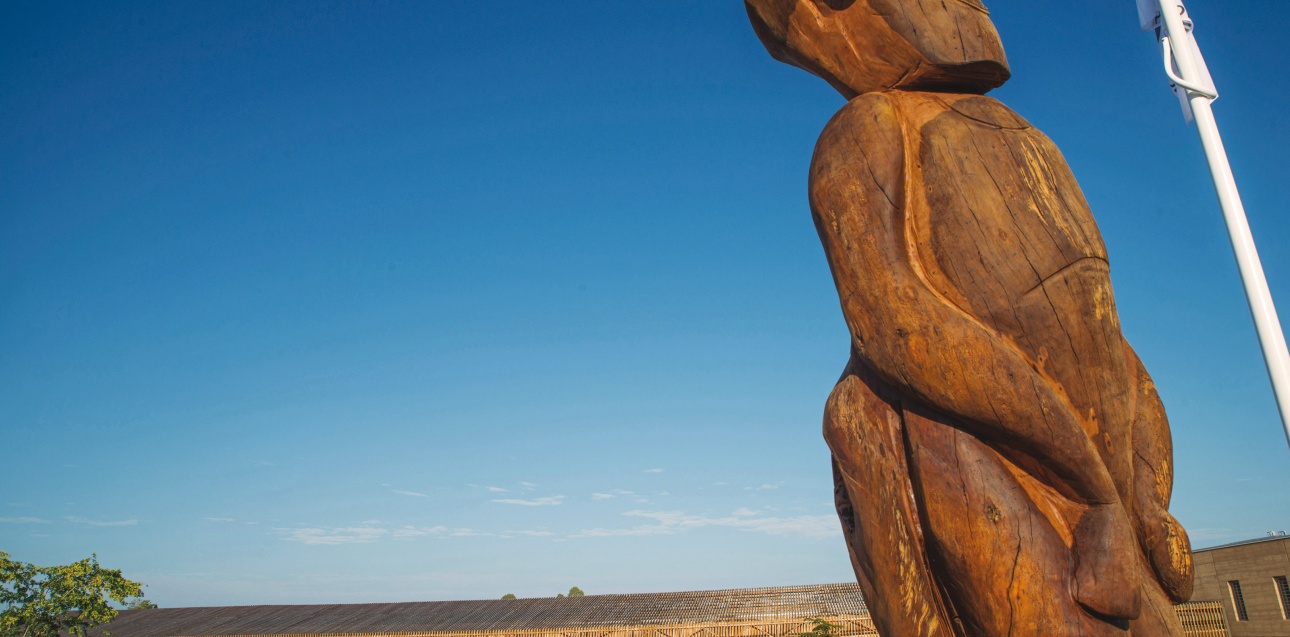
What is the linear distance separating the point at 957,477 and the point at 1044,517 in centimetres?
28

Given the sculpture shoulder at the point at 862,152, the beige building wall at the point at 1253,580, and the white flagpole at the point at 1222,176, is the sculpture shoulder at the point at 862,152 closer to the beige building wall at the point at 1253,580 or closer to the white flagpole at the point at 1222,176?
the white flagpole at the point at 1222,176

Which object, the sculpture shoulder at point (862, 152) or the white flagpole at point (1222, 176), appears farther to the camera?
the sculpture shoulder at point (862, 152)

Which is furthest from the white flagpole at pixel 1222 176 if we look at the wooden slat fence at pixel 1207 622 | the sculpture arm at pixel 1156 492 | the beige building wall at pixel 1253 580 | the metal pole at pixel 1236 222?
the beige building wall at pixel 1253 580

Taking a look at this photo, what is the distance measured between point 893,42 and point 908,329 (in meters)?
1.16

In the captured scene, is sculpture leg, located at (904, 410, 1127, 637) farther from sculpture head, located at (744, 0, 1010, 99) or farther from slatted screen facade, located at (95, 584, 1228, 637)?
slatted screen facade, located at (95, 584, 1228, 637)

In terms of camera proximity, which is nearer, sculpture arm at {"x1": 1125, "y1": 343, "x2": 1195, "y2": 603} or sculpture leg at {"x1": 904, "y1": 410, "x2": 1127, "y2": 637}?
sculpture leg at {"x1": 904, "y1": 410, "x2": 1127, "y2": 637}

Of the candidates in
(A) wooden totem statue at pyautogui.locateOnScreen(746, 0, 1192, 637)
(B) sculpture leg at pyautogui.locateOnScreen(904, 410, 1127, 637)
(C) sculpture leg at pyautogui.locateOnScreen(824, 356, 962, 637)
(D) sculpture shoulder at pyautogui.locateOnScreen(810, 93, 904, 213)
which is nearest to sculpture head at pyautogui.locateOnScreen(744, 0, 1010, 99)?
(A) wooden totem statue at pyautogui.locateOnScreen(746, 0, 1192, 637)

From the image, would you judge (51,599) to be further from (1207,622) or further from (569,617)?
(1207,622)

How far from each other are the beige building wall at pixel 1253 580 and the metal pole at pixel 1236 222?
60.7ft

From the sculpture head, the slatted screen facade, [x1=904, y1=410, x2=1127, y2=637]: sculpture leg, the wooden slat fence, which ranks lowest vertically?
the wooden slat fence

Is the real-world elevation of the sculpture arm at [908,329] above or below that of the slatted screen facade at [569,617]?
above

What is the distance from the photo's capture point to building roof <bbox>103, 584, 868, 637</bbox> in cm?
1812

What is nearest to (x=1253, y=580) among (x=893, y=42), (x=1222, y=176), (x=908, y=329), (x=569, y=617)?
(x=569, y=617)

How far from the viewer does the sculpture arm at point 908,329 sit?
8.66 feet
